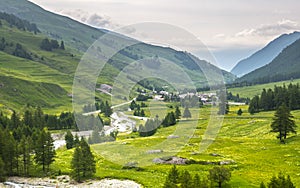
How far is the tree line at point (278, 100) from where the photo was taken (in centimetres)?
14375

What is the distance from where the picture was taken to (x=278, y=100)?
152875mm

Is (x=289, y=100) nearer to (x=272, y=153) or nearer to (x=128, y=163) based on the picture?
(x=272, y=153)

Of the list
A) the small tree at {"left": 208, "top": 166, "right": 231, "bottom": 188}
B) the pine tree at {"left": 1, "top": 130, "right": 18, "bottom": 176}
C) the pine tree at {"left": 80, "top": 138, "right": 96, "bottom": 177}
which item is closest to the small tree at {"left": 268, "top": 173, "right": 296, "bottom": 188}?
the small tree at {"left": 208, "top": 166, "right": 231, "bottom": 188}

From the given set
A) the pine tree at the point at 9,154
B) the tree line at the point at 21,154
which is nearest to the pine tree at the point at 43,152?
the tree line at the point at 21,154

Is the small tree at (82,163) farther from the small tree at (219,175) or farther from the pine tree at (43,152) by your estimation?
the small tree at (219,175)

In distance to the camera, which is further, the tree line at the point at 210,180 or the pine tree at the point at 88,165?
the pine tree at the point at 88,165

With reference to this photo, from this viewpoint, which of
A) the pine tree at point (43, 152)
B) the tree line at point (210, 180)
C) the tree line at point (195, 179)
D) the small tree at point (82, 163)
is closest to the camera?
the tree line at point (210, 180)

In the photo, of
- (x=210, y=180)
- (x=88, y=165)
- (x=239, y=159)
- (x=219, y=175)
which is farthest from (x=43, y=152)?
(x=239, y=159)

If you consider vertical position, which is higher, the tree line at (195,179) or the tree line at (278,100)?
the tree line at (278,100)

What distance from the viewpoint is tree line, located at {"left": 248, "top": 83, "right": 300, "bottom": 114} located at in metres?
144

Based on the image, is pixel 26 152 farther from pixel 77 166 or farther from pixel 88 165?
pixel 88 165

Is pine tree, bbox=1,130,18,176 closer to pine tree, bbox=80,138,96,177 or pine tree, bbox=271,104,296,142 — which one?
pine tree, bbox=80,138,96,177

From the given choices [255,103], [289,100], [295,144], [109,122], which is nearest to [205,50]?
[295,144]

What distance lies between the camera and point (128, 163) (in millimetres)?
76688
